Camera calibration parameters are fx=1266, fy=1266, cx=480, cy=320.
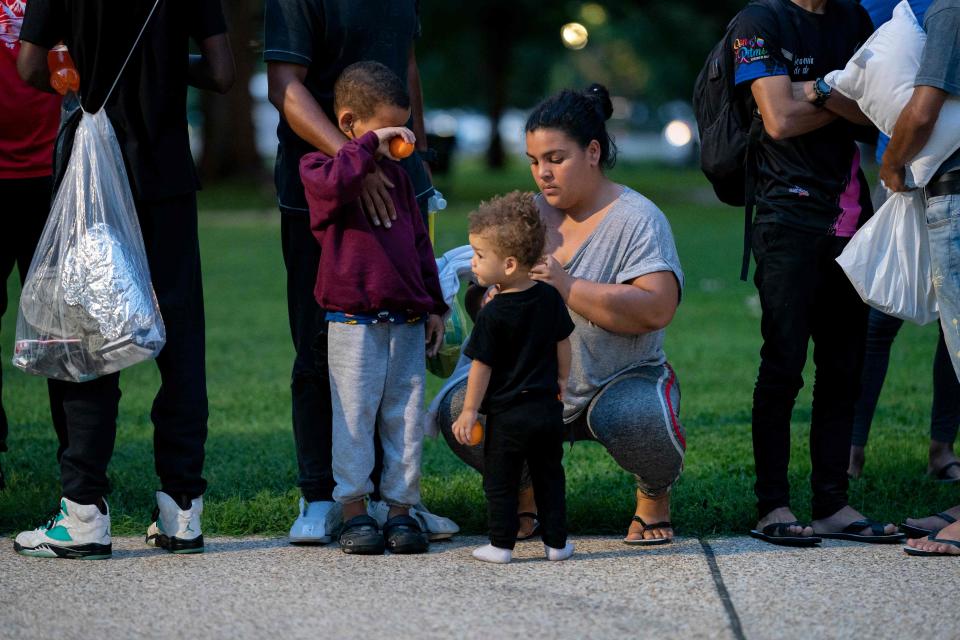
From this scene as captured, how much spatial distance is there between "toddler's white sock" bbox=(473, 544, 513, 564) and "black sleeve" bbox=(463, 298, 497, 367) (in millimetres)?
611

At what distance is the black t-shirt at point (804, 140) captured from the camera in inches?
167

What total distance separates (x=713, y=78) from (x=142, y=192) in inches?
78.3

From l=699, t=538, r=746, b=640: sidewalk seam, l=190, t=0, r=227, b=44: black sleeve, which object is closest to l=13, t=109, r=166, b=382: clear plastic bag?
l=190, t=0, r=227, b=44: black sleeve

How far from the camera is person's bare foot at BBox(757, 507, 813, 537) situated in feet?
14.1

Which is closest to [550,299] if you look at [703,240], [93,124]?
[93,124]

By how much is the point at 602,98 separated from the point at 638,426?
115cm

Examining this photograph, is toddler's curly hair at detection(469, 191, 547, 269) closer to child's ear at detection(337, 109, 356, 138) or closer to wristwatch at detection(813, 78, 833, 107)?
child's ear at detection(337, 109, 356, 138)

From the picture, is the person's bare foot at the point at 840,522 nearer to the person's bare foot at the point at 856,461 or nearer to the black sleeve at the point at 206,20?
the person's bare foot at the point at 856,461

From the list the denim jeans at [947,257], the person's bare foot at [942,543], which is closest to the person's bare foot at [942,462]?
the person's bare foot at [942,543]

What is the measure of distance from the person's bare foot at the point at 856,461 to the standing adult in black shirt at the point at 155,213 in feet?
8.96

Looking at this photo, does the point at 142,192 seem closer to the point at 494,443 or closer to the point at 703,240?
the point at 494,443

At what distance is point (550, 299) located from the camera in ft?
13.2

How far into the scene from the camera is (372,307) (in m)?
4.09

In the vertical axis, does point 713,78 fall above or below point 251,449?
above
